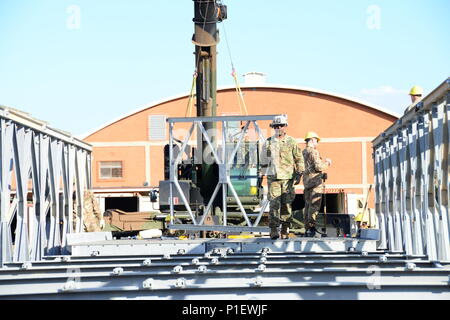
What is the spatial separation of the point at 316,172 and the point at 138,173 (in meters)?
31.3

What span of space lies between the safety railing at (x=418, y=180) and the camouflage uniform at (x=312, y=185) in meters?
1.23

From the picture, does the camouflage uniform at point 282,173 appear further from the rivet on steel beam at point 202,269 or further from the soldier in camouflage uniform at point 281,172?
the rivet on steel beam at point 202,269

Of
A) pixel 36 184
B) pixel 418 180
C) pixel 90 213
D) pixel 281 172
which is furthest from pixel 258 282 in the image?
pixel 90 213

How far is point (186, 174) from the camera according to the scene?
1830 centimetres

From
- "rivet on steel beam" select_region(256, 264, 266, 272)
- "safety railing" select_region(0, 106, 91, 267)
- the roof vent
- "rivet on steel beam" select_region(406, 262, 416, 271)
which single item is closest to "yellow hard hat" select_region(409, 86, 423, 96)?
"safety railing" select_region(0, 106, 91, 267)

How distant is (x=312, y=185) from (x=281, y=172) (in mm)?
1299

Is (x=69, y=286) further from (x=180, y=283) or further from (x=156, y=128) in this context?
(x=156, y=128)

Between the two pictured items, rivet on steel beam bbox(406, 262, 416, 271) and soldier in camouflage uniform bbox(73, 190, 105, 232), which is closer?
rivet on steel beam bbox(406, 262, 416, 271)

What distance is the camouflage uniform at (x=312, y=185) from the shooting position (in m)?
13.3

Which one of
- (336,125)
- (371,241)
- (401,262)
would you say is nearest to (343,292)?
(401,262)

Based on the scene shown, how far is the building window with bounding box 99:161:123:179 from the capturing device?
44406 mm

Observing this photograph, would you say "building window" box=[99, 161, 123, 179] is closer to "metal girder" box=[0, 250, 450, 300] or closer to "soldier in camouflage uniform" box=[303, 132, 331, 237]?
"soldier in camouflage uniform" box=[303, 132, 331, 237]

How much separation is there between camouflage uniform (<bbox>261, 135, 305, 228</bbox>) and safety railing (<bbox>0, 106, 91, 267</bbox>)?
3.54 m

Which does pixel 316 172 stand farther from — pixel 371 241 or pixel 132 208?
pixel 132 208
